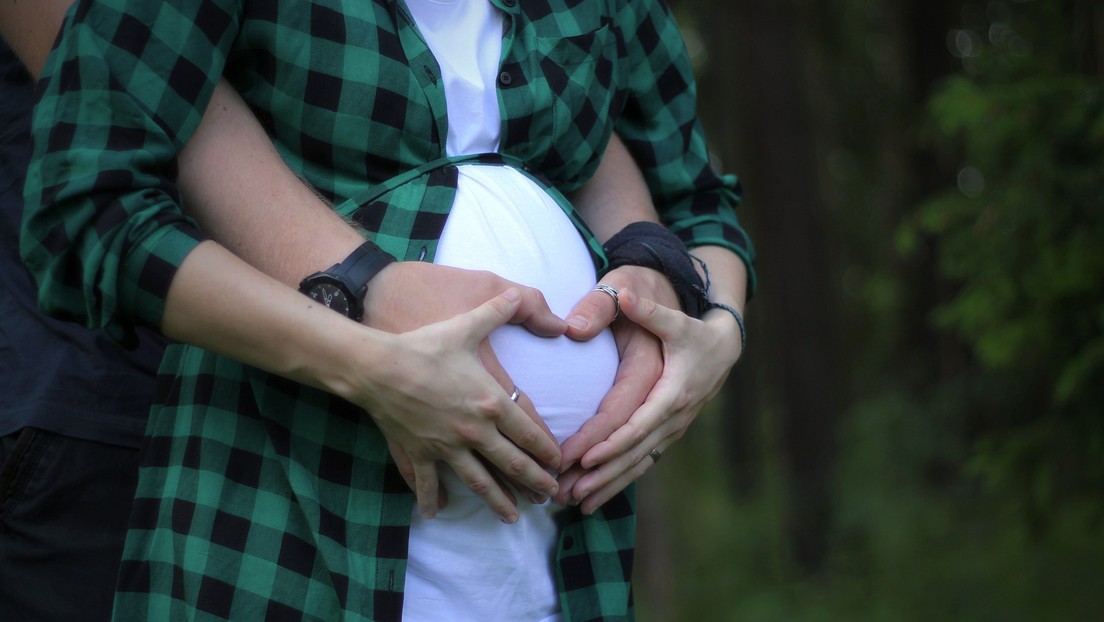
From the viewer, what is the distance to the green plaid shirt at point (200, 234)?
1.10 m

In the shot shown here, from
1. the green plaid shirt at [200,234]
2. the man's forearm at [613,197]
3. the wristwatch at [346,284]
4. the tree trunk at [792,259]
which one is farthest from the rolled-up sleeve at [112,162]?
the tree trunk at [792,259]

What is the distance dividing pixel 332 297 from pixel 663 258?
0.52 metres

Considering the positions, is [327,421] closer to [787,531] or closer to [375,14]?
[375,14]

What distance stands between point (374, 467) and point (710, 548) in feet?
25.1

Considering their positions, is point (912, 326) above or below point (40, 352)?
below

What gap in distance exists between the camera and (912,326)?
8.51m

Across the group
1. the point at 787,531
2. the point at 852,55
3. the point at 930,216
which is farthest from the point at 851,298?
the point at 930,216

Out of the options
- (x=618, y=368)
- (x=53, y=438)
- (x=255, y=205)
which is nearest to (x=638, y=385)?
(x=618, y=368)

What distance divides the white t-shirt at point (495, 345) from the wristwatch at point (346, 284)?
4.7 inches

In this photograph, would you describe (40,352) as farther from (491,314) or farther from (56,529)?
(491,314)

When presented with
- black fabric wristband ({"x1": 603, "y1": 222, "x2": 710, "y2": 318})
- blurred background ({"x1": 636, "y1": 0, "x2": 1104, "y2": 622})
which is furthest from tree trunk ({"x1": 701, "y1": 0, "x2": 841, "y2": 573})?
black fabric wristband ({"x1": 603, "y1": 222, "x2": 710, "y2": 318})

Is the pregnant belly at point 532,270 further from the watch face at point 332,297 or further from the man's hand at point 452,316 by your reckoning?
the watch face at point 332,297

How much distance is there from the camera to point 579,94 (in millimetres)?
1405

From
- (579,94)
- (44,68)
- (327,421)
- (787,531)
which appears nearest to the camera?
(44,68)
